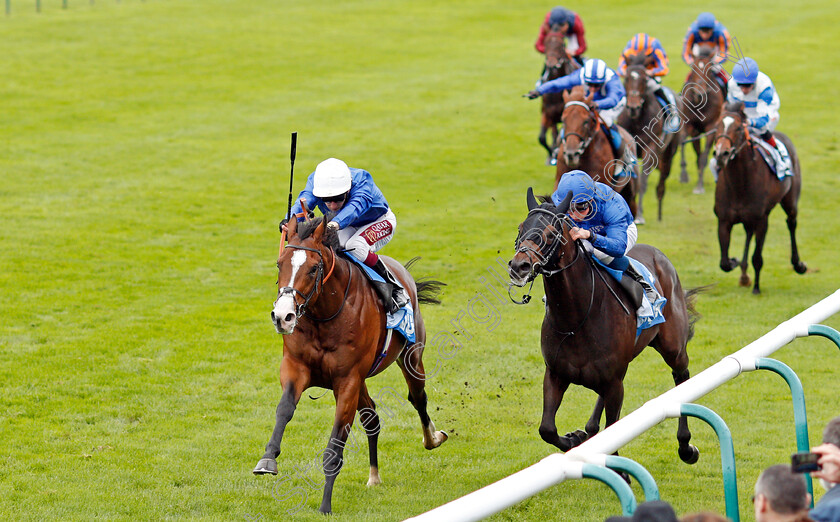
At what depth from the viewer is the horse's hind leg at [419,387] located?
24.3 ft

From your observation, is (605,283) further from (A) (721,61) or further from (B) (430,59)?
(B) (430,59)

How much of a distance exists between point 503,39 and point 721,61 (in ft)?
42.9

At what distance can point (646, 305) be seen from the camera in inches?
268

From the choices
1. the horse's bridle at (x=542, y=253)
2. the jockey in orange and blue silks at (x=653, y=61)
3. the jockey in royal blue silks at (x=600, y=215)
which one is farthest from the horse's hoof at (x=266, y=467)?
the jockey in orange and blue silks at (x=653, y=61)

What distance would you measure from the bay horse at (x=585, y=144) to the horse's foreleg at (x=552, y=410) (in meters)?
5.27

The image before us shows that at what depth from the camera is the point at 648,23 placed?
30.6 metres

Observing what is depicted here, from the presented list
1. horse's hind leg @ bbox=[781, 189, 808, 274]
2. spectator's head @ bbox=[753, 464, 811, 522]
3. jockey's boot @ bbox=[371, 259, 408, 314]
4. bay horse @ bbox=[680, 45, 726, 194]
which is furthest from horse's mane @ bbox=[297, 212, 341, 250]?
bay horse @ bbox=[680, 45, 726, 194]

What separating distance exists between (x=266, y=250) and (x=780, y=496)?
10.9 m

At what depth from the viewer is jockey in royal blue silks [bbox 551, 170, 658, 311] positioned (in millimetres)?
6457

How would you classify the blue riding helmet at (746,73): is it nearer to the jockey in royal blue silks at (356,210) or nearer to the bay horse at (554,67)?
the bay horse at (554,67)

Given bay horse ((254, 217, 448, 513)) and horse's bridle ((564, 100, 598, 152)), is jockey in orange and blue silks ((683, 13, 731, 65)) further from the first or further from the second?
bay horse ((254, 217, 448, 513))

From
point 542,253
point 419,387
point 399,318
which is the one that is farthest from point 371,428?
point 542,253

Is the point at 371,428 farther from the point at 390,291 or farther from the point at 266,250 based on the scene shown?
the point at 266,250

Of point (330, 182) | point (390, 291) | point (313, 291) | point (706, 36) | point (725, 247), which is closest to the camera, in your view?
point (313, 291)
